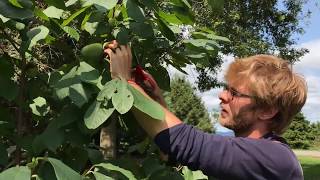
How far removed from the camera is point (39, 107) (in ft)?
7.10

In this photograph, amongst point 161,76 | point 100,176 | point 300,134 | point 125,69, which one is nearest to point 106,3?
point 125,69

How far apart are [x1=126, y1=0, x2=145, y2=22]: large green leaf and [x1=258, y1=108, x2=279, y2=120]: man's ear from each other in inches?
19.8

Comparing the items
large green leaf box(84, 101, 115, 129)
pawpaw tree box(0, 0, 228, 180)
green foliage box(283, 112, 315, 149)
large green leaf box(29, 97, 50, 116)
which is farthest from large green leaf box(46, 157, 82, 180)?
green foliage box(283, 112, 315, 149)

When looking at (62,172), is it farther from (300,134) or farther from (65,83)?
(300,134)

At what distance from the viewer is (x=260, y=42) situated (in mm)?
14523

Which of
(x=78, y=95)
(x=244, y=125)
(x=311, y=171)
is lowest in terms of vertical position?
(x=311, y=171)

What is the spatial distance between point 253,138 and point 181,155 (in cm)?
28

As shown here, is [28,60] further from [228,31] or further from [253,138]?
[228,31]

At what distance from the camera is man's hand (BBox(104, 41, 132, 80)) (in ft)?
5.76

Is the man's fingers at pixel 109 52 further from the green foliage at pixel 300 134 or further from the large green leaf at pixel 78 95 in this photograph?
the green foliage at pixel 300 134

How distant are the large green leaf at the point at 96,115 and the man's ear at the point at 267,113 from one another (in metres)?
0.52

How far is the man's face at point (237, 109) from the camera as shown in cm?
187

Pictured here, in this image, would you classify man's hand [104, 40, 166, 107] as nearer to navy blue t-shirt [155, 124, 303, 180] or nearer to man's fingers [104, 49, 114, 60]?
man's fingers [104, 49, 114, 60]

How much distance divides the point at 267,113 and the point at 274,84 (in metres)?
0.10
